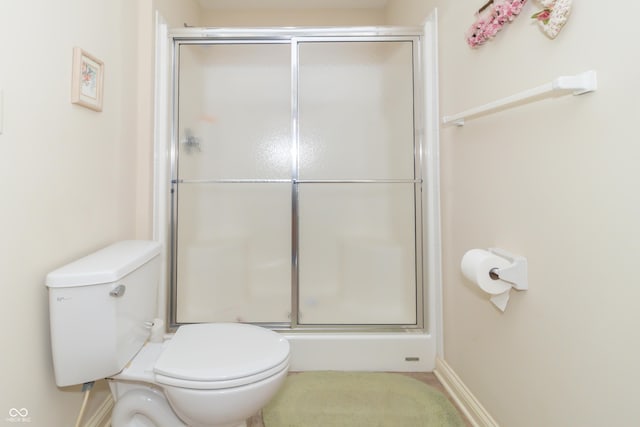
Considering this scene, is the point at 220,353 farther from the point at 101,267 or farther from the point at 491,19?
the point at 491,19

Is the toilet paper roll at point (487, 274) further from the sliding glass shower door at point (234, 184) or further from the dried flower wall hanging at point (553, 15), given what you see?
the sliding glass shower door at point (234, 184)

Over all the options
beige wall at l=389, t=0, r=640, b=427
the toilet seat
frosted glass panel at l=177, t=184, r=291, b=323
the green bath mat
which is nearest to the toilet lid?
the toilet seat

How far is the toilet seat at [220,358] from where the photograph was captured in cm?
101

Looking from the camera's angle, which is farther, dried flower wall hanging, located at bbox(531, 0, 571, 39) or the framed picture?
the framed picture

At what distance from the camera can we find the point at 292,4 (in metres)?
2.67

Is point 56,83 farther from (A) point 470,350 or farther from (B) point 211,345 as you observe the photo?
(A) point 470,350

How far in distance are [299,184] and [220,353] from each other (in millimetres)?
1028

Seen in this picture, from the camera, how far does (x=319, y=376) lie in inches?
68.9

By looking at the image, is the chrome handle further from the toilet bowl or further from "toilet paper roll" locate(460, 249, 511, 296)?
"toilet paper roll" locate(460, 249, 511, 296)

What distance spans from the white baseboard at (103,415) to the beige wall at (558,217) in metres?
1.60

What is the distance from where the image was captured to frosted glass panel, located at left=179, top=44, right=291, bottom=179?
6.22 feet

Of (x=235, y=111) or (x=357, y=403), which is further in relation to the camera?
Result: (x=235, y=111)

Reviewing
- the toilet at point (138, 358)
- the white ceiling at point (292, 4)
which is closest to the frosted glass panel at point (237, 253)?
the toilet at point (138, 358)

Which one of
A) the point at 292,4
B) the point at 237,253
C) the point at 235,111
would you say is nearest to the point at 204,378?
the point at 237,253
